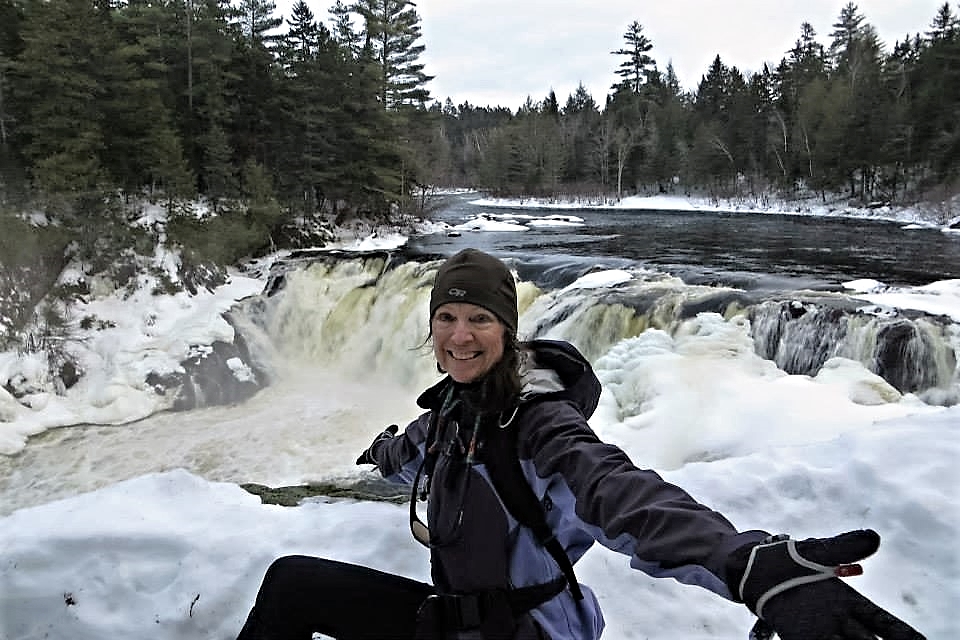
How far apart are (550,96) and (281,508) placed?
73933mm

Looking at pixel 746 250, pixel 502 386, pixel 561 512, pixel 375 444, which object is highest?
pixel 502 386

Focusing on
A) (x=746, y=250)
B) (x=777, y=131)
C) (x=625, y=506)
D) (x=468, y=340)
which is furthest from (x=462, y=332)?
(x=777, y=131)

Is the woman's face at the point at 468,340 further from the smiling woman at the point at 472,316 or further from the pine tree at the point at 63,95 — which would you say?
the pine tree at the point at 63,95

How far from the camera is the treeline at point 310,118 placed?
14.8 metres

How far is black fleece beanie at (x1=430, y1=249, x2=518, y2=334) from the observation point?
5.41 ft

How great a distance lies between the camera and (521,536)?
4.58 feet

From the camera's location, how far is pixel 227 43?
20.5m

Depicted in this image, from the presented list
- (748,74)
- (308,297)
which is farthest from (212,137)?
(748,74)

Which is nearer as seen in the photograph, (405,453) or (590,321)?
(405,453)

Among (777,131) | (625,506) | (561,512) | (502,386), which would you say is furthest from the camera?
(777,131)

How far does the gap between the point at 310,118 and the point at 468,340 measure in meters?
22.3

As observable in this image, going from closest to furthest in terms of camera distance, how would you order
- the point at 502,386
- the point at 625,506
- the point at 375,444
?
the point at 625,506, the point at 502,386, the point at 375,444

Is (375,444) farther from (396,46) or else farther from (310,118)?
(396,46)

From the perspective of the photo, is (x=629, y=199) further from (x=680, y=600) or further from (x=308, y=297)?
(x=680, y=600)
